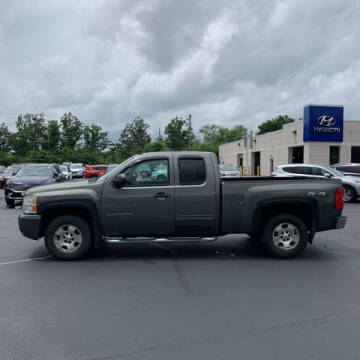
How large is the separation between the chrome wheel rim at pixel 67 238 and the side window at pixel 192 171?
205cm

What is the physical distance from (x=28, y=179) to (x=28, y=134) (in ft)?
202

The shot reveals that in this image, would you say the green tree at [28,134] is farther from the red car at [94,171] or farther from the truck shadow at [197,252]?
the truck shadow at [197,252]

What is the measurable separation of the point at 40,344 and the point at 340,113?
34.1 m

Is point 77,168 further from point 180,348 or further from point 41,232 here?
point 180,348

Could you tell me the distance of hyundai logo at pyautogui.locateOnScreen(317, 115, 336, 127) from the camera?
34188 mm

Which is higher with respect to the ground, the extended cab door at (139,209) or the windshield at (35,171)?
the windshield at (35,171)

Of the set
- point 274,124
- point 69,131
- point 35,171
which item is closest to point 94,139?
point 69,131

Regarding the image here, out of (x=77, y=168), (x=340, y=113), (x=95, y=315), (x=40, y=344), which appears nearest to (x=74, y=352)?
(x=40, y=344)

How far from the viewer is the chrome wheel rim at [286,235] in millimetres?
7500

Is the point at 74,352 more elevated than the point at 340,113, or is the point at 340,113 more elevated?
the point at 340,113

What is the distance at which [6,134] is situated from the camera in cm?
7975

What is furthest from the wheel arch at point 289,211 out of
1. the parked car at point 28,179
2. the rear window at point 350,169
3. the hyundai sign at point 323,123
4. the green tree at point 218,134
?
the green tree at point 218,134

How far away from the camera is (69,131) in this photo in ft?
247

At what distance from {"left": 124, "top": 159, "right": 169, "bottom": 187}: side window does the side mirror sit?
175 mm
